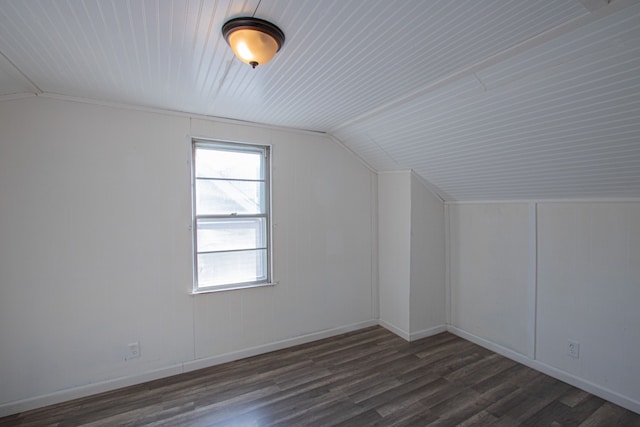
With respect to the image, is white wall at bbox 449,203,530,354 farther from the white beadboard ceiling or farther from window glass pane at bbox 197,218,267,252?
window glass pane at bbox 197,218,267,252

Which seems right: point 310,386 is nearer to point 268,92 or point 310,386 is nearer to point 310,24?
point 268,92

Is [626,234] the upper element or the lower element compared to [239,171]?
lower

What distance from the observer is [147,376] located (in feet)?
8.52

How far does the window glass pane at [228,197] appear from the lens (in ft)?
9.44

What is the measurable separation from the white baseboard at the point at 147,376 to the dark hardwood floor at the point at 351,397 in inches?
2.1

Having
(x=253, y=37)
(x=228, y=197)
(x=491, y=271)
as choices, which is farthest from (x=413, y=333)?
(x=253, y=37)

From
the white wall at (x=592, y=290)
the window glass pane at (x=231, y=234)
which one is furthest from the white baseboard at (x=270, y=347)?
the white wall at (x=592, y=290)

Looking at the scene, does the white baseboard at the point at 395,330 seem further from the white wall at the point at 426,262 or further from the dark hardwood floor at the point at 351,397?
the dark hardwood floor at the point at 351,397

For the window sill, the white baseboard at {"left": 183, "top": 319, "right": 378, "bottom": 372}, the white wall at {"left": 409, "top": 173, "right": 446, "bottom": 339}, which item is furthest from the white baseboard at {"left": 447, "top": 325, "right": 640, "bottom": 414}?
the window sill

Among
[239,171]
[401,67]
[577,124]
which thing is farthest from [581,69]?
[239,171]

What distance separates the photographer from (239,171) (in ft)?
10.0

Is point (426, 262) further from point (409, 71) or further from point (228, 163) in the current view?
point (228, 163)

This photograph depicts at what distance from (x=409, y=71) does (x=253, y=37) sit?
0.99 metres

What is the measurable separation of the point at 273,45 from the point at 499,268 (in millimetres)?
2951
